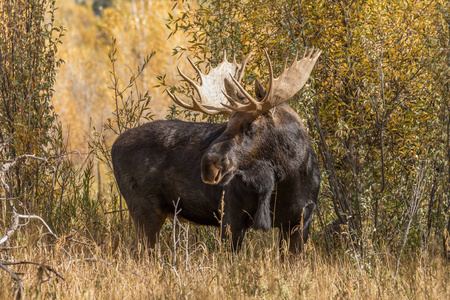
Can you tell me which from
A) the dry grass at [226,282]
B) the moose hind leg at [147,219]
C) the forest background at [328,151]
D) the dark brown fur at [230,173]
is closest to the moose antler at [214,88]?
the dark brown fur at [230,173]

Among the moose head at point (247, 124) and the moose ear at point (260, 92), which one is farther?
the moose ear at point (260, 92)

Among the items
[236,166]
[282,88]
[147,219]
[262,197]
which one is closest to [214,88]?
[282,88]

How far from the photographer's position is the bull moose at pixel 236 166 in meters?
4.95

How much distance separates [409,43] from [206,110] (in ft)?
6.35

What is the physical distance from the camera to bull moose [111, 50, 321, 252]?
495 cm

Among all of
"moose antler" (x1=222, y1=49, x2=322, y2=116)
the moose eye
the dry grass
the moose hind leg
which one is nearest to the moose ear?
"moose antler" (x1=222, y1=49, x2=322, y2=116)

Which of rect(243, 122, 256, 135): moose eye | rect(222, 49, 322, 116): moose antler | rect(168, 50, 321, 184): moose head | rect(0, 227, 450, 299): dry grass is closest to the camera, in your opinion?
rect(0, 227, 450, 299): dry grass

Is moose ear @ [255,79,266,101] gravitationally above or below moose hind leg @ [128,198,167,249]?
above

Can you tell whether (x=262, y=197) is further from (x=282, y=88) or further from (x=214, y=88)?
(x=214, y=88)

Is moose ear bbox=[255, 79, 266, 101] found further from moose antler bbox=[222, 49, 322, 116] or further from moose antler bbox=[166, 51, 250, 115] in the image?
moose antler bbox=[166, 51, 250, 115]

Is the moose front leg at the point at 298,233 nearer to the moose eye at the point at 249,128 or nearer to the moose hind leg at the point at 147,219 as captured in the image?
the moose eye at the point at 249,128

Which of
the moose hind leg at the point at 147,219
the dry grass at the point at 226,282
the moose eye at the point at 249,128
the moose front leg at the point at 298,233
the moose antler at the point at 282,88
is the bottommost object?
the dry grass at the point at 226,282

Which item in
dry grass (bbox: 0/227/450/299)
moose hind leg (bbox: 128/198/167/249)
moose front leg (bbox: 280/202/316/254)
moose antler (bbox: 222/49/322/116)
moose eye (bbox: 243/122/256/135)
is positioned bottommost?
dry grass (bbox: 0/227/450/299)

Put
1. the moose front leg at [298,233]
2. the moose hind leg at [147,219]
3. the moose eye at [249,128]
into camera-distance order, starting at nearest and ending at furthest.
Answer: the moose eye at [249,128] < the moose front leg at [298,233] < the moose hind leg at [147,219]
